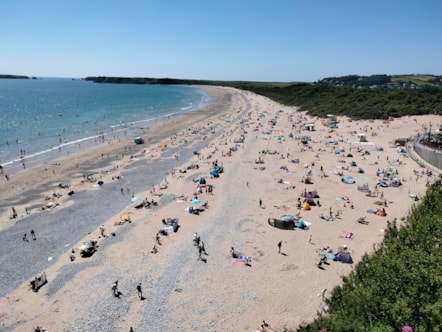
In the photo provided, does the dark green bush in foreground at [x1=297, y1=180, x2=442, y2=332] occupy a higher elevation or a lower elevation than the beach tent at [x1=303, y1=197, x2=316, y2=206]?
higher

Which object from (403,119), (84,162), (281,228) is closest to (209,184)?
(281,228)

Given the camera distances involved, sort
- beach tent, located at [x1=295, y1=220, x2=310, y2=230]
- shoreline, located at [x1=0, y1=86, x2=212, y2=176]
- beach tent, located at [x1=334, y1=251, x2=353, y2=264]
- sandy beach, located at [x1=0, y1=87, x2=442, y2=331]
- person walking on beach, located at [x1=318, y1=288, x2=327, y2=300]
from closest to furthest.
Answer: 1. sandy beach, located at [x1=0, y1=87, x2=442, y2=331]
2. person walking on beach, located at [x1=318, y1=288, x2=327, y2=300]
3. beach tent, located at [x1=334, y1=251, x2=353, y2=264]
4. beach tent, located at [x1=295, y1=220, x2=310, y2=230]
5. shoreline, located at [x1=0, y1=86, x2=212, y2=176]

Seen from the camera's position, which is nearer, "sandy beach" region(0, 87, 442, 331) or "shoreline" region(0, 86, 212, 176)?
"sandy beach" region(0, 87, 442, 331)

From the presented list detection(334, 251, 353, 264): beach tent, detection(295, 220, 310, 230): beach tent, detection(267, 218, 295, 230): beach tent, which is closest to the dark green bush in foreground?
detection(334, 251, 353, 264): beach tent

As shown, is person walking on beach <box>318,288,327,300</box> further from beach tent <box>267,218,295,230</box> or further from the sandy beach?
beach tent <box>267,218,295,230</box>

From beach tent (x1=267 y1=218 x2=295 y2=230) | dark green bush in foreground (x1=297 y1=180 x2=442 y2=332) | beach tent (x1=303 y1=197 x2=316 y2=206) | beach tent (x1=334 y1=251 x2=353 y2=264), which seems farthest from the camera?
beach tent (x1=303 y1=197 x2=316 y2=206)

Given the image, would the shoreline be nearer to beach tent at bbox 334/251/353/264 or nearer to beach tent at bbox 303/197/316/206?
beach tent at bbox 303/197/316/206

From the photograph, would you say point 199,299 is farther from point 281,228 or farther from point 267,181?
point 267,181

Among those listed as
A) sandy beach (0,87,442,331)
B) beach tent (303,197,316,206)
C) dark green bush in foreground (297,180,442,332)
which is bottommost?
sandy beach (0,87,442,331)
